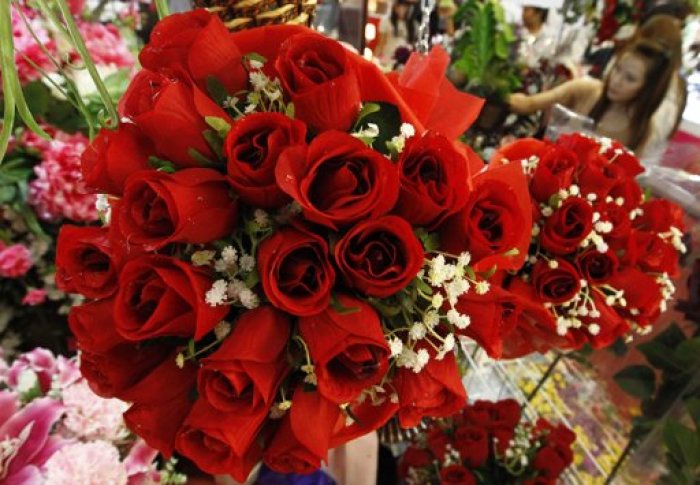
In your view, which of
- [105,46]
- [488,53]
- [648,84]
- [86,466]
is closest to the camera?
[86,466]

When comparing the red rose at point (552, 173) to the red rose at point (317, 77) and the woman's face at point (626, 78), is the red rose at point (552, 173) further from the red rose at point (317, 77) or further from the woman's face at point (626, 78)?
the woman's face at point (626, 78)

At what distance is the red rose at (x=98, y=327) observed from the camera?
42cm

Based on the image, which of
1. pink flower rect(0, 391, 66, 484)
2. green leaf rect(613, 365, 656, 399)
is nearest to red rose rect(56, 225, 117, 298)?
pink flower rect(0, 391, 66, 484)

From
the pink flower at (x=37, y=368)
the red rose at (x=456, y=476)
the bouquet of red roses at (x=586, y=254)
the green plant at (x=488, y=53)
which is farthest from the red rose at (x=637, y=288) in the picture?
the green plant at (x=488, y=53)

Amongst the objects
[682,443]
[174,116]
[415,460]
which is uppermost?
[174,116]

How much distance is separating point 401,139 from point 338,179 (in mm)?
75

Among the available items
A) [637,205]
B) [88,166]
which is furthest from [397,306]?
[637,205]

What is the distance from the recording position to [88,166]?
0.46 m

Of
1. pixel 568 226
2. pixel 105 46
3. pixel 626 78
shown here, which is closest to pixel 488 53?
pixel 626 78

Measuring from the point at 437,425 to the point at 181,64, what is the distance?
936 millimetres

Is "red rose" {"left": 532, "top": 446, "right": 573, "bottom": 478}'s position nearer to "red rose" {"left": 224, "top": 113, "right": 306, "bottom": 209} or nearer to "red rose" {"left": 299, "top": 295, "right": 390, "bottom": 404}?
"red rose" {"left": 299, "top": 295, "right": 390, "bottom": 404}

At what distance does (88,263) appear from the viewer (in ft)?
1.39

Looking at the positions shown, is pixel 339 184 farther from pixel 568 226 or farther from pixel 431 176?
pixel 568 226

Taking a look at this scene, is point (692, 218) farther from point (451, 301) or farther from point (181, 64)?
point (181, 64)
